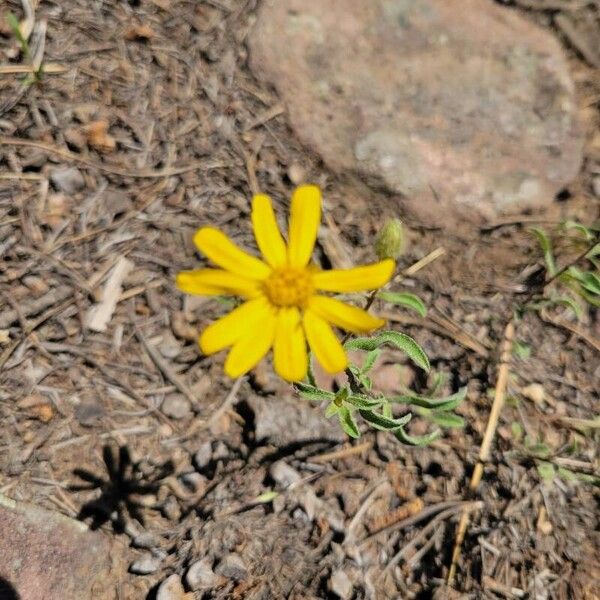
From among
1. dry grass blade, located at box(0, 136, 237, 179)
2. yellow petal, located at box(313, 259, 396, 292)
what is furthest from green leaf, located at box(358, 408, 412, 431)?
dry grass blade, located at box(0, 136, 237, 179)

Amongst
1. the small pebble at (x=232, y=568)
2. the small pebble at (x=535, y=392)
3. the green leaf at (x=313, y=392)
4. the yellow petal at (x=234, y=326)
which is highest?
the yellow petal at (x=234, y=326)

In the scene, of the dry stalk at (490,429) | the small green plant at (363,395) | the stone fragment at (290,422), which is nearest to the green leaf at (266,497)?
the stone fragment at (290,422)

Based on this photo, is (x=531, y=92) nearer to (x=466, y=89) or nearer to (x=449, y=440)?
(x=466, y=89)

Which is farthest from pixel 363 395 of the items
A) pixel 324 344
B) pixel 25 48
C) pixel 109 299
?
pixel 25 48

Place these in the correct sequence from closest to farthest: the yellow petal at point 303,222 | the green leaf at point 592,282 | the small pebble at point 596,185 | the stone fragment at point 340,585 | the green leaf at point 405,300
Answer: the yellow petal at point 303,222, the green leaf at point 405,300, the stone fragment at point 340,585, the green leaf at point 592,282, the small pebble at point 596,185

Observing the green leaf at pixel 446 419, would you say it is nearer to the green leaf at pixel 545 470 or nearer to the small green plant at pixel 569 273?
the green leaf at pixel 545 470

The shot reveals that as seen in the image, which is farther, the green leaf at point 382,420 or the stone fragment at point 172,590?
the stone fragment at point 172,590
